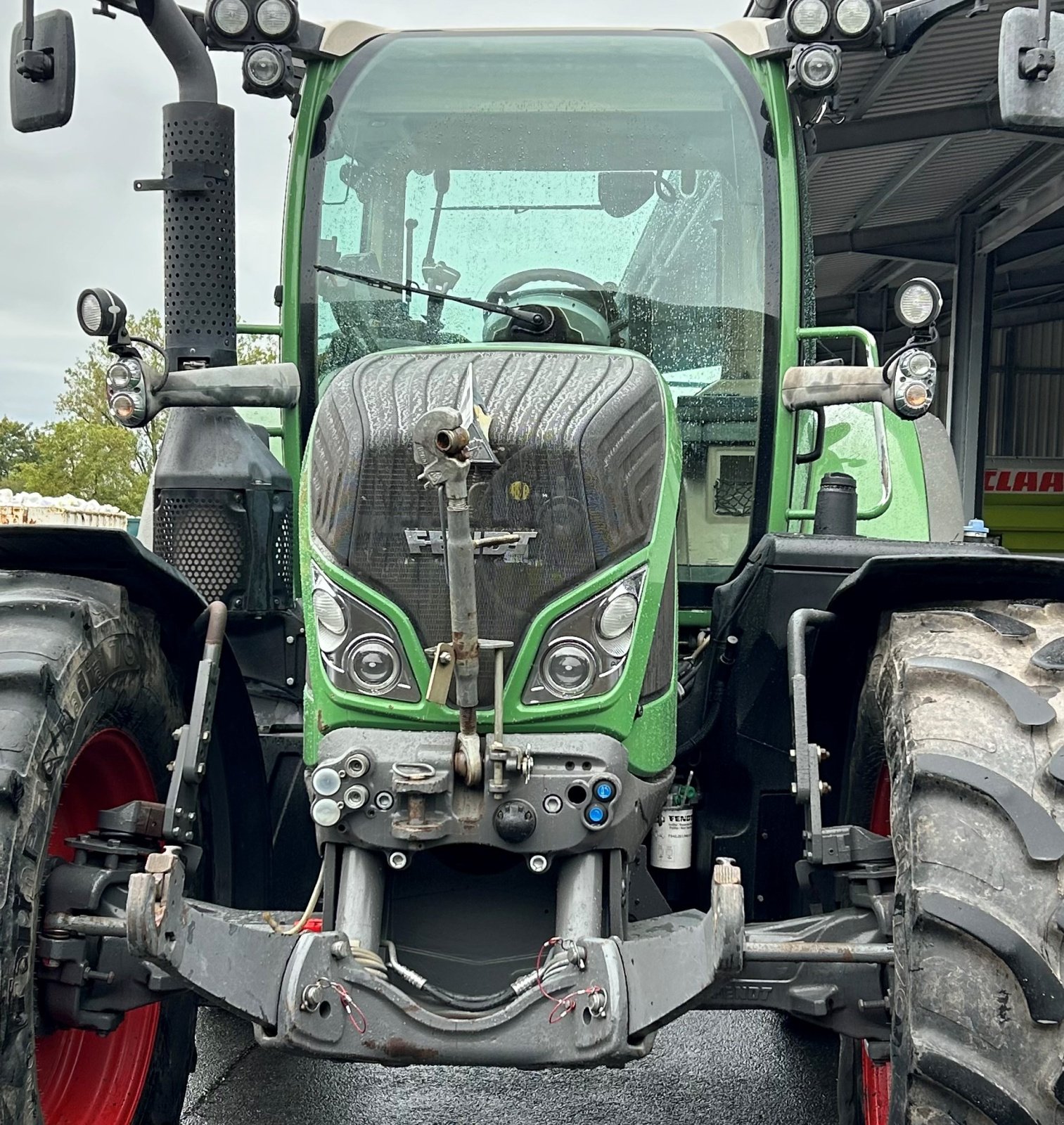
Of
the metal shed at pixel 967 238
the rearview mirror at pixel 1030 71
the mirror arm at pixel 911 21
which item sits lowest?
the rearview mirror at pixel 1030 71

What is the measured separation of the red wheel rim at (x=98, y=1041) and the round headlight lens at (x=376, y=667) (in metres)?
0.62

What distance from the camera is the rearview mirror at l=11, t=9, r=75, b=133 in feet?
11.9

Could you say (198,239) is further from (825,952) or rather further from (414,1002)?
(825,952)

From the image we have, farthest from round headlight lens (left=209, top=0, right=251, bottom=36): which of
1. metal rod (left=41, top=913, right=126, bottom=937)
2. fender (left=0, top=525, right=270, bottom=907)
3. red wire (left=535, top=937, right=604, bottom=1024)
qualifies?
red wire (left=535, top=937, right=604, bottom=1024)

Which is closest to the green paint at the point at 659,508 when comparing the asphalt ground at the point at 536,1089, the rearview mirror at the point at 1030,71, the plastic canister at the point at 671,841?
the plastic canister at the point at 671,841

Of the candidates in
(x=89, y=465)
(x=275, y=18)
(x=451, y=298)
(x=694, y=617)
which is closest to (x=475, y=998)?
(x=694, y=617)

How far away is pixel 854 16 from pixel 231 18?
1739 mm

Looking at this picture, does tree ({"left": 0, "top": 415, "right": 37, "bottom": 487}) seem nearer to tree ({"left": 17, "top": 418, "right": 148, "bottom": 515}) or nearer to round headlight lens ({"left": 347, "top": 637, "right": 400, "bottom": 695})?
tree ({"left": 17, "top": 418, "right": 148, "bottom": 515})

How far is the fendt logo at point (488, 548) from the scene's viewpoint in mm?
2971

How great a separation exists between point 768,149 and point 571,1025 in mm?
2633

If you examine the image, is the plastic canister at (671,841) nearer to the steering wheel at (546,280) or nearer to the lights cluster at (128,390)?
the steering wheel at (546,280)

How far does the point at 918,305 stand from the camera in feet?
12.0

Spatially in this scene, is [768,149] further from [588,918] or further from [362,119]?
[588,918]

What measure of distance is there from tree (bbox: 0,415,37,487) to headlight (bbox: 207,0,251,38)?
6771 cm
